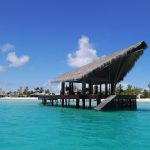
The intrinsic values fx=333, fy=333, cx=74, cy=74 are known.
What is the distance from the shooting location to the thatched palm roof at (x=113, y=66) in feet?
82.5

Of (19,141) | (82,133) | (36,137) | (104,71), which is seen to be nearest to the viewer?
(19,141)

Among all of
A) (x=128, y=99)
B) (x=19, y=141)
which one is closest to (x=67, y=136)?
(x=19, y=141)

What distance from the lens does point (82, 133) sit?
12406 millimetres

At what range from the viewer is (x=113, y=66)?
28.3m

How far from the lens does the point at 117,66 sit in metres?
28.2

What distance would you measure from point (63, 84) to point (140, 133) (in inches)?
854

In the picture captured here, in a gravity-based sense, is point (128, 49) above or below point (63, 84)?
above

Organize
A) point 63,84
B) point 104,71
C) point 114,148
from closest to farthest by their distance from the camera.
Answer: point 114,148 → point 104,71 → point 63,84

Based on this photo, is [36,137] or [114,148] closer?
[114,148]

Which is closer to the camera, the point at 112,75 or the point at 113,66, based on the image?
the point at 113,66

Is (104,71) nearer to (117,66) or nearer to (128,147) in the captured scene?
(117,66)

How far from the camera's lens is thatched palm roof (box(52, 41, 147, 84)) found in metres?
25.1

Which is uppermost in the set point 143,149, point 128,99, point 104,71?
point 104,71

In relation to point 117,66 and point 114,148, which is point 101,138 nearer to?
point 114,148
